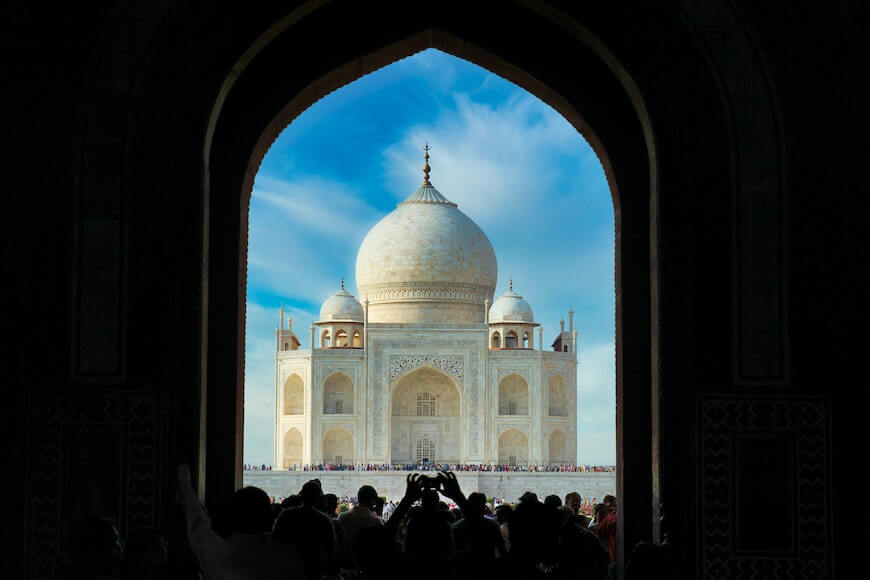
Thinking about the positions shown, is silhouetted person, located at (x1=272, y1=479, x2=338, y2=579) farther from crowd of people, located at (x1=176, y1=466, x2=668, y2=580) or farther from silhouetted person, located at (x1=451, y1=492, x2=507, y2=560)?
silhouetted person, located at (x1=451, y1=492, x2=507, y2=560)

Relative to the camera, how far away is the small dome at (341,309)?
119 ft

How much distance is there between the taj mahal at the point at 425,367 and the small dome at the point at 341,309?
0.04 metres

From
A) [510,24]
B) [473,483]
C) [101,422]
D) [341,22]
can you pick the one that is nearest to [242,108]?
[341,22]

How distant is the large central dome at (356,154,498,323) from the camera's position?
1447 inches

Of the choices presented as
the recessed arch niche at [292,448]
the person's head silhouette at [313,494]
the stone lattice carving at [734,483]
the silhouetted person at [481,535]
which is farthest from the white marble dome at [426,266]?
the silhouetted person at [481,535]

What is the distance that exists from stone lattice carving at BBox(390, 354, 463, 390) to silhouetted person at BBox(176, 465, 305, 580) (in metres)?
31.1

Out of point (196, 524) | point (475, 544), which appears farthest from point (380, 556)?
point (196, 524)

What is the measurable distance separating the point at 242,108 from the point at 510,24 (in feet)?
5.65

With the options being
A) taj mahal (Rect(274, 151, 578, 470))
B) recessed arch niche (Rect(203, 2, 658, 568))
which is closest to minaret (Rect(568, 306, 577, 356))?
taj mahal (Rect(274, 151, 578, 470))

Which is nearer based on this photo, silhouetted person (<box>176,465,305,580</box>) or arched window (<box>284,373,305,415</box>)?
silhouetted person (<box>176,465,305,580</box>)

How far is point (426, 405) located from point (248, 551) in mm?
32750

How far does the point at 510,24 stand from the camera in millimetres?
7367

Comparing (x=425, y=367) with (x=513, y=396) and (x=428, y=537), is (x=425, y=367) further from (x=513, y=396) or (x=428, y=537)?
(x=428, y=537)

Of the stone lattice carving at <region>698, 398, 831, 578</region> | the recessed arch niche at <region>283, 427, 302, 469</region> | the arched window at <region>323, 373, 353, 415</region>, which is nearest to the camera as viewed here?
the stone lattice carving at <region>698, 398, 831, 578</region>
